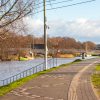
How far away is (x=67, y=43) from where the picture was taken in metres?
155

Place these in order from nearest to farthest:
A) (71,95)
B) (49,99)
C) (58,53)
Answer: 1. (49,99)
2. (71,95)
3. (58,53)

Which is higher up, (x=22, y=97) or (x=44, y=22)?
(x=44, y=22)

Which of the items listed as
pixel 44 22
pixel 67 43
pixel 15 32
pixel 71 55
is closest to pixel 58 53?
pixel 71 55

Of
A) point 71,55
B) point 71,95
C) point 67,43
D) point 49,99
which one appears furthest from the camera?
point 67,43

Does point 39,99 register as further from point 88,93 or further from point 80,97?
point 88,93

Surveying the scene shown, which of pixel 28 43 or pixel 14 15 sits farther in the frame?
pixel 28 43

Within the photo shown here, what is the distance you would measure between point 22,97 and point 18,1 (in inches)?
164

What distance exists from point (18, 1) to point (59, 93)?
4480 millimetres

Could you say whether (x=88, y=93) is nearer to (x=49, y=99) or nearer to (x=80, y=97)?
(x=80, y=97)

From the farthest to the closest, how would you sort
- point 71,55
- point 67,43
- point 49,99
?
point 67,43 → point 71,55 → point 49,99

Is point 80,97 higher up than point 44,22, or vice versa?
point 44,22

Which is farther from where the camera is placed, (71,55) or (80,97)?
(71,55)

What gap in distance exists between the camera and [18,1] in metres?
15.4

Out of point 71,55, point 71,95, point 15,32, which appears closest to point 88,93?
point 71,95
